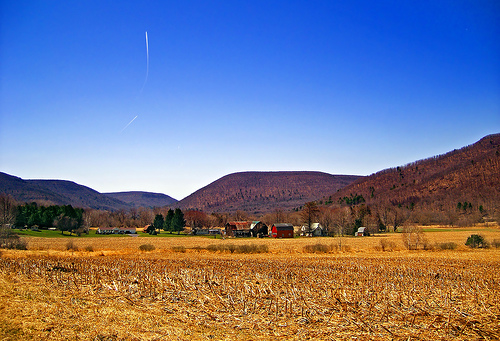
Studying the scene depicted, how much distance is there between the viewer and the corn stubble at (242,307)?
11.1 meters

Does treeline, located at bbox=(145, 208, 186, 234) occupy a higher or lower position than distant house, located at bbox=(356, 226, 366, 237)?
higher

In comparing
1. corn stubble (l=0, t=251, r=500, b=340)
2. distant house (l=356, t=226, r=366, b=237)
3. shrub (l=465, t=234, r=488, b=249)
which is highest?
corn stubble (l=0, t=251, r=500, b=340)

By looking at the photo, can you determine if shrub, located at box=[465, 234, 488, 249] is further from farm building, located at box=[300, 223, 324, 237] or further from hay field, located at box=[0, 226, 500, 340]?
Result: farm building, located at box=[300, 223, 324, 237]

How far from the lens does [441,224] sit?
12794cm

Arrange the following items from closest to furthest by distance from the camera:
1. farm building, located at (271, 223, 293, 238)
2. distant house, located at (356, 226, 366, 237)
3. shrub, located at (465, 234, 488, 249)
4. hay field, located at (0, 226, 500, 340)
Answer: hay field, located at (0, 226, 500, 340) < shrub, located at (465, 234, 488, 249) < farm building, located at (271, 223, 293, 238) < distant house, located at (356, 226, 366, 237)

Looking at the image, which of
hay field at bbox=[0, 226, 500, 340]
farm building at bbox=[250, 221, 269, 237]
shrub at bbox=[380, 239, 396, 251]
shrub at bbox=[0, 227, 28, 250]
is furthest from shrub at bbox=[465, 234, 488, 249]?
shrub at bbox=[0, 227, 28, 250]

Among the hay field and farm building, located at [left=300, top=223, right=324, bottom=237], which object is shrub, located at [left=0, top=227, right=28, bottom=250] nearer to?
the hay field

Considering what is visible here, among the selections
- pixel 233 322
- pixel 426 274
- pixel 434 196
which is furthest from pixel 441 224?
pixel 233 322

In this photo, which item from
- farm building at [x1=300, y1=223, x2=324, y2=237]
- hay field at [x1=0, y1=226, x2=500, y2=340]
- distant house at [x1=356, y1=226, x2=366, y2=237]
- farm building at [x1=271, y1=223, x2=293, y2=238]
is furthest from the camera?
farm building at [x1=300, y1=223, x2=324, y2=237]

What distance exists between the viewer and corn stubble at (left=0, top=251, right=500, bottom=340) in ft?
36.3

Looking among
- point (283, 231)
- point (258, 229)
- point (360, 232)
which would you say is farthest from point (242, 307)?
point (360, 232)

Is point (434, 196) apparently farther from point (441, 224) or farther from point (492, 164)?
point (441, 224)

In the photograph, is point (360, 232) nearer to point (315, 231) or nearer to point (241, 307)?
point (315, 231)

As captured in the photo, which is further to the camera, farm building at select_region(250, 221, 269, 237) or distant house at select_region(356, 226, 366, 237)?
farm building at select_region(250, 221, 269, 237)
